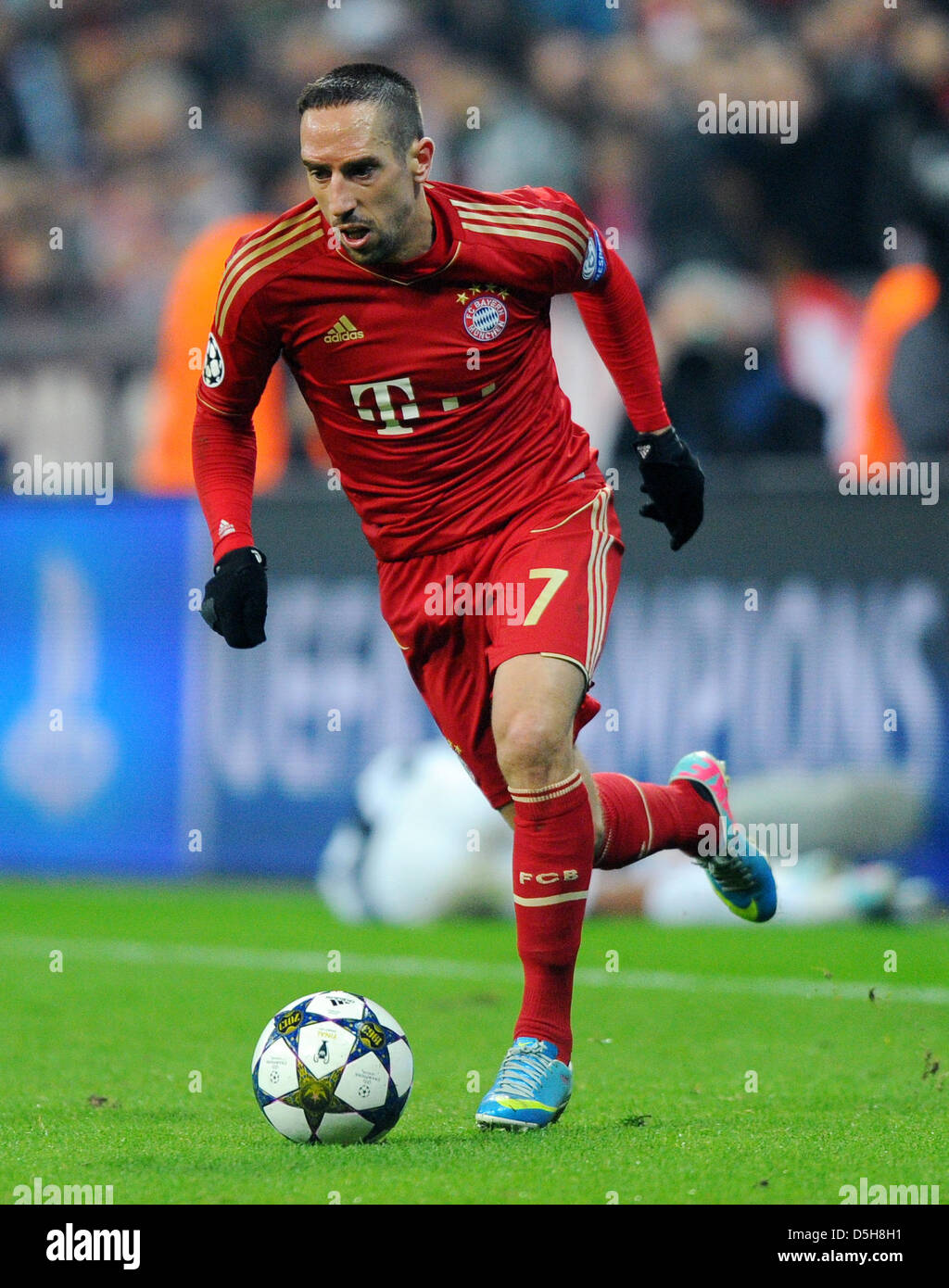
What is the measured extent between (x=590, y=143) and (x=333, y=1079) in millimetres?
9062

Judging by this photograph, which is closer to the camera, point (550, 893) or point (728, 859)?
point (550, 893)

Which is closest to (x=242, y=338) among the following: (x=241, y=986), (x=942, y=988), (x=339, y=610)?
(x=241, y=986)

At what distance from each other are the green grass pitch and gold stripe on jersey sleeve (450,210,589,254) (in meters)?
2.01

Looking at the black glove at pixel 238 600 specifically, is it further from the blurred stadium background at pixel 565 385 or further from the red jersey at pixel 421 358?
the blurred stadium background at pixel 565 385

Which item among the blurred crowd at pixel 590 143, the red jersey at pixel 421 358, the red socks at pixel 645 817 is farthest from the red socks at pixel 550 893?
the blurred crowd at pixel 590 143

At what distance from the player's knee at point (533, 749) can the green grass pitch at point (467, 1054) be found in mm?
744

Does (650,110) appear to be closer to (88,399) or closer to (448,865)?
(88,399)

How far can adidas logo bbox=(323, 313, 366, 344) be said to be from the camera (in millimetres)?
4598

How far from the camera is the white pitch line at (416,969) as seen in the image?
6.68m

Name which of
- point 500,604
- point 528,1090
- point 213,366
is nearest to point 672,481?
point 500,604

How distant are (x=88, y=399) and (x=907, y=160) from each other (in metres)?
5.18

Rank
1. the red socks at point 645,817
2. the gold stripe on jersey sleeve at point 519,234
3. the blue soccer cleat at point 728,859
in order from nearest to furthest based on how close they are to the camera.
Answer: the gold stripe on jersey sleeve at point 519,234, the red socks at point 645,817, the blue soccer cleat at point 728,859

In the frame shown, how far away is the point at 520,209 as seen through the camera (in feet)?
15.6

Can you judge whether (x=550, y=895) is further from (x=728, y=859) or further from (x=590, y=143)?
(x=590, y=143)
